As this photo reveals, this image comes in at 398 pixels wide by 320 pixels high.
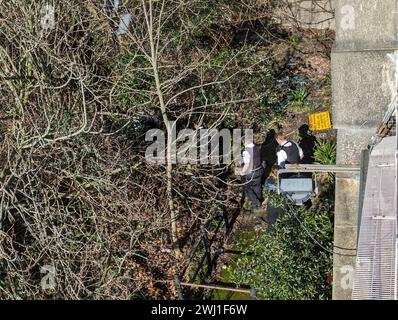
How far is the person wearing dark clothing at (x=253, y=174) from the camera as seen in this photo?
12453 mm

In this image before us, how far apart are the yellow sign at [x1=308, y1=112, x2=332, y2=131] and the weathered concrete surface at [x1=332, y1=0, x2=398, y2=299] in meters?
3.38

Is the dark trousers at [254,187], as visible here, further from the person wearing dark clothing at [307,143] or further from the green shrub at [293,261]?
the green shrub at [293,261]

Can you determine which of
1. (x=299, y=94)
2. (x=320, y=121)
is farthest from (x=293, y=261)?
(x=299, y=94)

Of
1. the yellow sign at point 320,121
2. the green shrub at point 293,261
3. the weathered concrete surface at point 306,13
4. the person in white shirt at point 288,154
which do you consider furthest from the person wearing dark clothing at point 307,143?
the weathered concrete surface at point 306,13

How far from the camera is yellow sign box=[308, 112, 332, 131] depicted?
539 inches

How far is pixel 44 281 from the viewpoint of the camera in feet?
34.9

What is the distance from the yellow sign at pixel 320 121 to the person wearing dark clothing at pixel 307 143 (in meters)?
0.13

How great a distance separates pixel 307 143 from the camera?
1360 cm

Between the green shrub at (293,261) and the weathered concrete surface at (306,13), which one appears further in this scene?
Answer: the weathered concrete surface at (306,13)

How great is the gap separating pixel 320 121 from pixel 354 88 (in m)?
3.75

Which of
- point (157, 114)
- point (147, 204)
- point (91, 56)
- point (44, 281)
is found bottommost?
point (44, 281)
